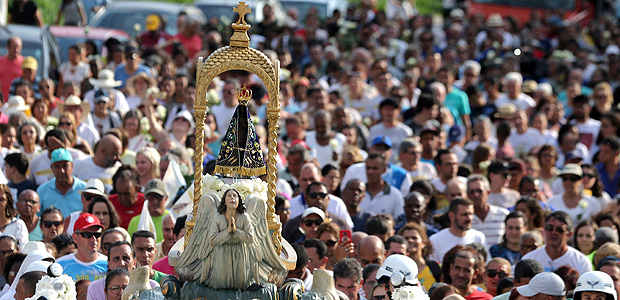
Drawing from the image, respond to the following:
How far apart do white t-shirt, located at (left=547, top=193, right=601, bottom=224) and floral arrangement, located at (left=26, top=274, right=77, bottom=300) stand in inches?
312

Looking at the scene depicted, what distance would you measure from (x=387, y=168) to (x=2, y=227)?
5057 millimetres

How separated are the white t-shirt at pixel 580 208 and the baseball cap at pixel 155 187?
5.12m

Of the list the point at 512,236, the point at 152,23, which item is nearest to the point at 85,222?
the point at 512,236

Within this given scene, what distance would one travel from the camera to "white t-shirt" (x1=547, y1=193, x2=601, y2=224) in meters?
15.9

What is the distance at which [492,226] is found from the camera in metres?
14.6

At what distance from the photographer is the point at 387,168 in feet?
51.9

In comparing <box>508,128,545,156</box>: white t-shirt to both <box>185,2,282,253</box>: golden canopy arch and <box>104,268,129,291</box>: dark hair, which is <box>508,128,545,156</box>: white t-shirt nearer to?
<box>104,268,129,291</box>: dark hair

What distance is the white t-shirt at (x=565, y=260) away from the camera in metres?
13.2

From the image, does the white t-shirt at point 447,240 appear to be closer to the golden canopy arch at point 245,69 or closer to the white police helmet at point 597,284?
the white police helmet at point 597,284

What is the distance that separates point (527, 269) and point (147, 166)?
4970mm

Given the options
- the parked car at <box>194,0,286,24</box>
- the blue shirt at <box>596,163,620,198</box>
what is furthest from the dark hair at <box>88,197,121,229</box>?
the parked car at <box>194,0,286,24</box>

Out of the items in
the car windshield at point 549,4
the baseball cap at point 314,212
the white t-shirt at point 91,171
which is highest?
the baseball cap at point 314,212

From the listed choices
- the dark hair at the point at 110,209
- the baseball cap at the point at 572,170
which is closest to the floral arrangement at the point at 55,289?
the dark hair at the point at 110,209

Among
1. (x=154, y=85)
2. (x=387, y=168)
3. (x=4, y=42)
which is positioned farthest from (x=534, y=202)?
(x=4, y=42)
